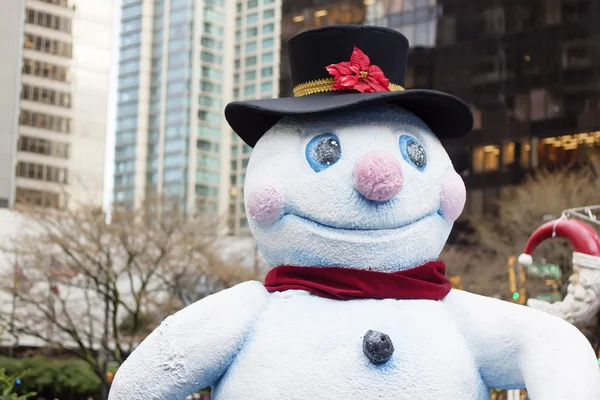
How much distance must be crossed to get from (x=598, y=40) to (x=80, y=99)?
48125 millimetres

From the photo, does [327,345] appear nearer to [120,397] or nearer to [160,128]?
[120,397]

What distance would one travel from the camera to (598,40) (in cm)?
3466

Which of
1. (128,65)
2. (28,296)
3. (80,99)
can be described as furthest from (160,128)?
(28,296)

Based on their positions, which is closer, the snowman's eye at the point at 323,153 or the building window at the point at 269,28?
the snowman's eye at the point at 323,153

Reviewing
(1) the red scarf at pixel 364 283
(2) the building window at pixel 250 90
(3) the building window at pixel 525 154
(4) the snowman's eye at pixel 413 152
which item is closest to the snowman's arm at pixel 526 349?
(1) the red scarf at pixel 364 283

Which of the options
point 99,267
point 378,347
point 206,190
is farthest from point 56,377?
point 206,190

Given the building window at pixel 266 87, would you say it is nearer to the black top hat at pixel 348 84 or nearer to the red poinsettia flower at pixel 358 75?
the black top hat at pixel 348 84

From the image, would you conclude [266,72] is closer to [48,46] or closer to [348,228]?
[48,46]

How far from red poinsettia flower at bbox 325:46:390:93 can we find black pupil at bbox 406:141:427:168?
0.27 meters

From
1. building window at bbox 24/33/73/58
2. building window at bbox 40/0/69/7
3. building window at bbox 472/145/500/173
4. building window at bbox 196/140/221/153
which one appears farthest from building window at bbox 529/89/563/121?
building window at bbox 196/140/221/153

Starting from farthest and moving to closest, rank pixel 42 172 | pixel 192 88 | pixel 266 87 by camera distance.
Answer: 1. pixel 192 88
2. pixel 266 87
3. pixel 42 172

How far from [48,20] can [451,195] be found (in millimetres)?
70309

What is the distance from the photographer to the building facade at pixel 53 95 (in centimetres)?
6694

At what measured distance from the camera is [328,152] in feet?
12.5
